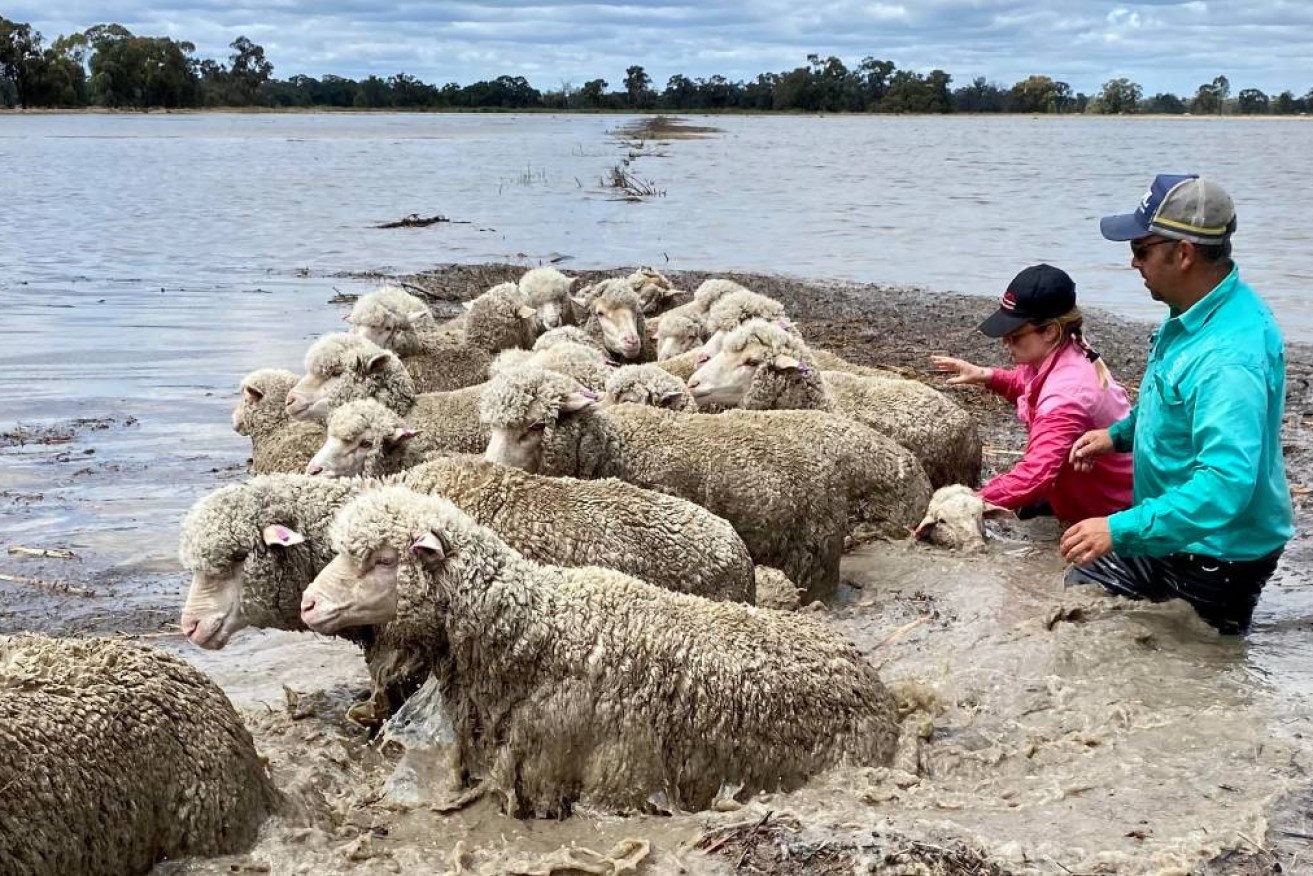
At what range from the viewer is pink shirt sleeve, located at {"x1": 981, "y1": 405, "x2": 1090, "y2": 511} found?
757 cm

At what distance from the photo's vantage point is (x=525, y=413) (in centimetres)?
718

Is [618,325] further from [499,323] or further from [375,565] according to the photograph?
[375,565]

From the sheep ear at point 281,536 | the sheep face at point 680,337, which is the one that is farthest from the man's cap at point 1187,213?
the sheep face at point 680,337

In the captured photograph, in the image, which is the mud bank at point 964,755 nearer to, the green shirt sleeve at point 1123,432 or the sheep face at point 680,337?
the green shirt sleeve at point 1123,432

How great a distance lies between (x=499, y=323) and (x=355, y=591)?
6.87 meters

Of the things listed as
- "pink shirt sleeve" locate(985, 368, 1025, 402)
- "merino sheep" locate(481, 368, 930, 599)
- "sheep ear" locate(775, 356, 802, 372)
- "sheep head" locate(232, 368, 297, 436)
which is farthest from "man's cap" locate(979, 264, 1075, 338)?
"sheep head" locate(232, 368, 297, 436)

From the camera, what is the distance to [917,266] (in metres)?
23.4

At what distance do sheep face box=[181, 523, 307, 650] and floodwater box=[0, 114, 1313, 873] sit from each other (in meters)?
0.48

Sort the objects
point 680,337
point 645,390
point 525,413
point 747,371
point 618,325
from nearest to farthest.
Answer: point 525,413 < point 645,390 < point 747,371 < point 680,337 < point 618,325

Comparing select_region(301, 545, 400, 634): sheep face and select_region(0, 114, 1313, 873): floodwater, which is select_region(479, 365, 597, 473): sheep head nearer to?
select_region(0, 114, 1313, 873): floodwater

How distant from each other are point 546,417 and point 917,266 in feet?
56.0

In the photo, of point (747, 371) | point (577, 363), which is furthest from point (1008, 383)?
point (577, 363)

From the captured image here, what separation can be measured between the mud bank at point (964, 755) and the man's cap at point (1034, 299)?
129 cm

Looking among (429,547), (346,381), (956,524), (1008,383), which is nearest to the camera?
(429,547)
